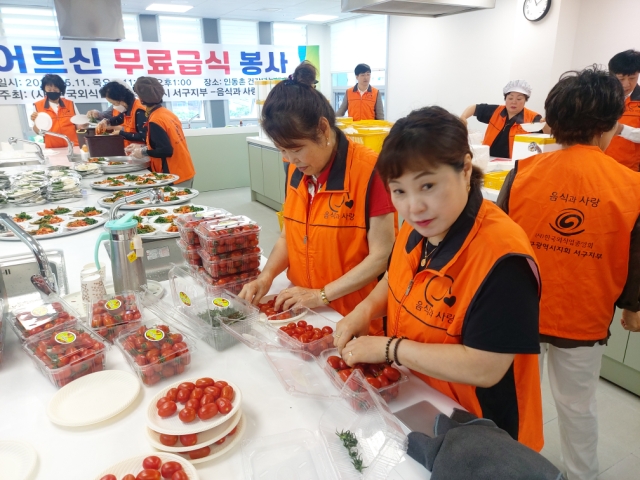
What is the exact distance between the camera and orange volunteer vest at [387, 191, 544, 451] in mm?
939

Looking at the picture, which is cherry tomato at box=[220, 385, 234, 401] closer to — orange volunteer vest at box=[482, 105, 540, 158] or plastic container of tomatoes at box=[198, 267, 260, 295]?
plastic container of tomatoes at box=[198, 267, 260, 295]

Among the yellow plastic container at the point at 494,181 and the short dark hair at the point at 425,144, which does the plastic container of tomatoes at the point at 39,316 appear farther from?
the yellow plastic container at the point at 494,181

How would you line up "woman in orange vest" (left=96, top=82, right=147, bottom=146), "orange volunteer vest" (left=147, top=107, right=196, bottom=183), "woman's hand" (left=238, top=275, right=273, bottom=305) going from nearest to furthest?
"woman's hand" (left=238, top=275, right=273, bottom=305), "orange volunteer vest" (left=147, top=107, right=196, bottom=183), "woman in orange vest" (left=96, top=82, right=147, bottom=146)

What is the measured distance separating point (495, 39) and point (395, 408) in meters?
6.05

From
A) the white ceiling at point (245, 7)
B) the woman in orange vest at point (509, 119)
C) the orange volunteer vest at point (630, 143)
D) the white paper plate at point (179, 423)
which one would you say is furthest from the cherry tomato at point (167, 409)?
the white ceiling at point (245, 7)

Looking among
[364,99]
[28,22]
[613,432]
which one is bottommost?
[613,432]

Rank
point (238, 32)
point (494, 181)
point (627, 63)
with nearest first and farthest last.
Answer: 1. point (494, 181)
2. point (627, 63)
3. point (238, 32)

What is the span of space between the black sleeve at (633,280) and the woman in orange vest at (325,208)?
2.71 ft

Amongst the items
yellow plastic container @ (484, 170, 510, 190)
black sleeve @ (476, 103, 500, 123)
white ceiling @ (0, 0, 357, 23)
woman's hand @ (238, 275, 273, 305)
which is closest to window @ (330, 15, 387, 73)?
white ceiling @ (0, 0, 357, 23)

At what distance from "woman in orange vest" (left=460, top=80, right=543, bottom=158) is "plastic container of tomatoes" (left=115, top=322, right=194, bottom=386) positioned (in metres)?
3.53

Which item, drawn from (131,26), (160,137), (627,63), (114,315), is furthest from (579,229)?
(131,26)

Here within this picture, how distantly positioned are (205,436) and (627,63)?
12.0 ft

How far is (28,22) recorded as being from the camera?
7219 mm

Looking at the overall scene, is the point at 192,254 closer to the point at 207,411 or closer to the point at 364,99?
the point at 207,411
